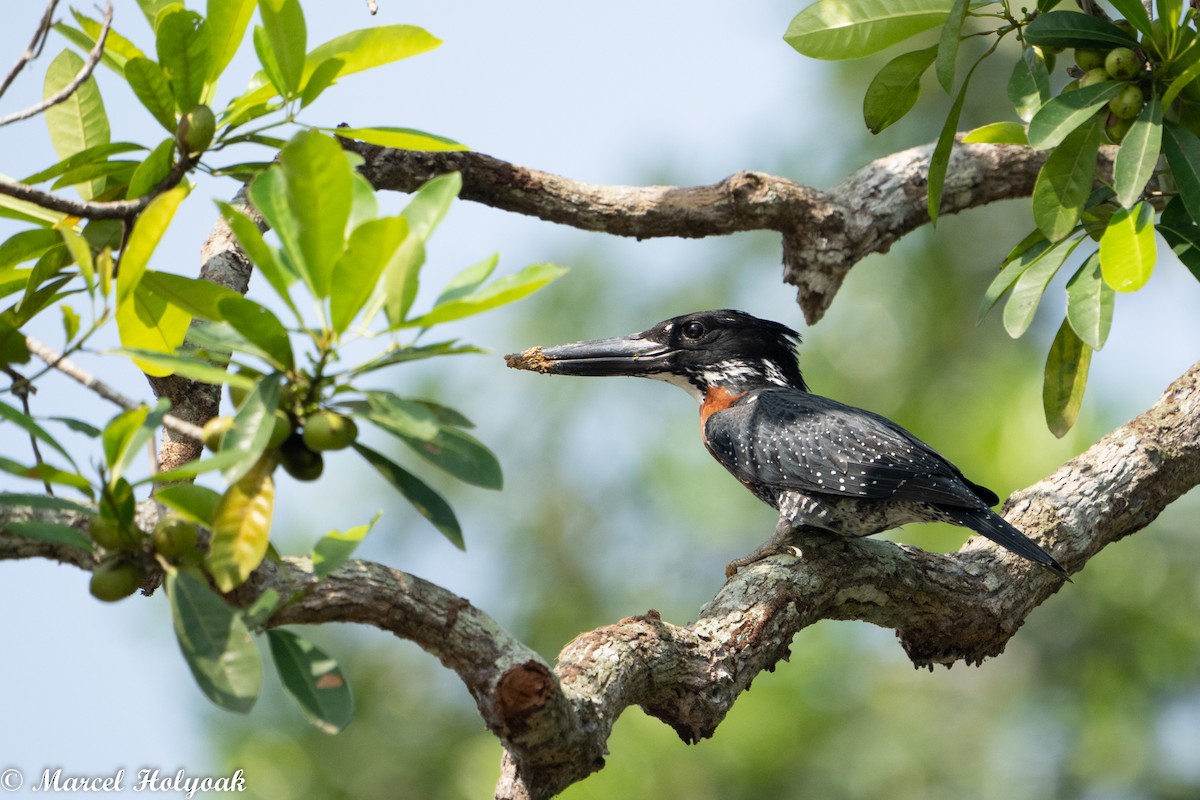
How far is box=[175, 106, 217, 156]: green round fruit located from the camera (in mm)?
2223

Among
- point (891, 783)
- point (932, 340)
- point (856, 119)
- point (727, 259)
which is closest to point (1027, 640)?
point (891, 783)

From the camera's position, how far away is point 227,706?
165 cm

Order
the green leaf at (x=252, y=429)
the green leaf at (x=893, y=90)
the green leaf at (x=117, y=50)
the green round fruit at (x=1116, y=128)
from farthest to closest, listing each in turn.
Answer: the green leaf at (x=893, y=90) → the green round fruit at (x=1116, y=128) → the green leaf at (x=117, y=50) → the green leaf at (x=252, y=429)

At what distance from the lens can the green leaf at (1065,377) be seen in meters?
3.52

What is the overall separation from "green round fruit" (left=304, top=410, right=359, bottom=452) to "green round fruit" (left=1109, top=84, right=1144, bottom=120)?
84.8 inches

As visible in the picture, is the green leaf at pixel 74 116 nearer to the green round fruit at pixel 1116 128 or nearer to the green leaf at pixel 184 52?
the green leaf at pixel 184 52

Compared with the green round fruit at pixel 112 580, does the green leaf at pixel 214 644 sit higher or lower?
lower

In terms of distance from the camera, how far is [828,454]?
3693mm

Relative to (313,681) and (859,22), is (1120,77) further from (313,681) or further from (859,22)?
(313,681)

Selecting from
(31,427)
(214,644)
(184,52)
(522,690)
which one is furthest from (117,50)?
(522,690)

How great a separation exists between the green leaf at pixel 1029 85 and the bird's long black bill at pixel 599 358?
1.68m

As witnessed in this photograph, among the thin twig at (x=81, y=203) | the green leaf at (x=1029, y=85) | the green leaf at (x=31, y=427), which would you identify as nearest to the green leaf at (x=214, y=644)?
the green leaf at (x=31, y=427)

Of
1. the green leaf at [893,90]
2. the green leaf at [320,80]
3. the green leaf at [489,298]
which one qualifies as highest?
the green leaf at [893,90]

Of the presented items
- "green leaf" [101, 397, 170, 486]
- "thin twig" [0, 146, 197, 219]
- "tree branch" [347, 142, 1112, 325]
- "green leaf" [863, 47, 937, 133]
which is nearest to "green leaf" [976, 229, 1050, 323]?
"green leaf" [863, 47, 937, 133]
